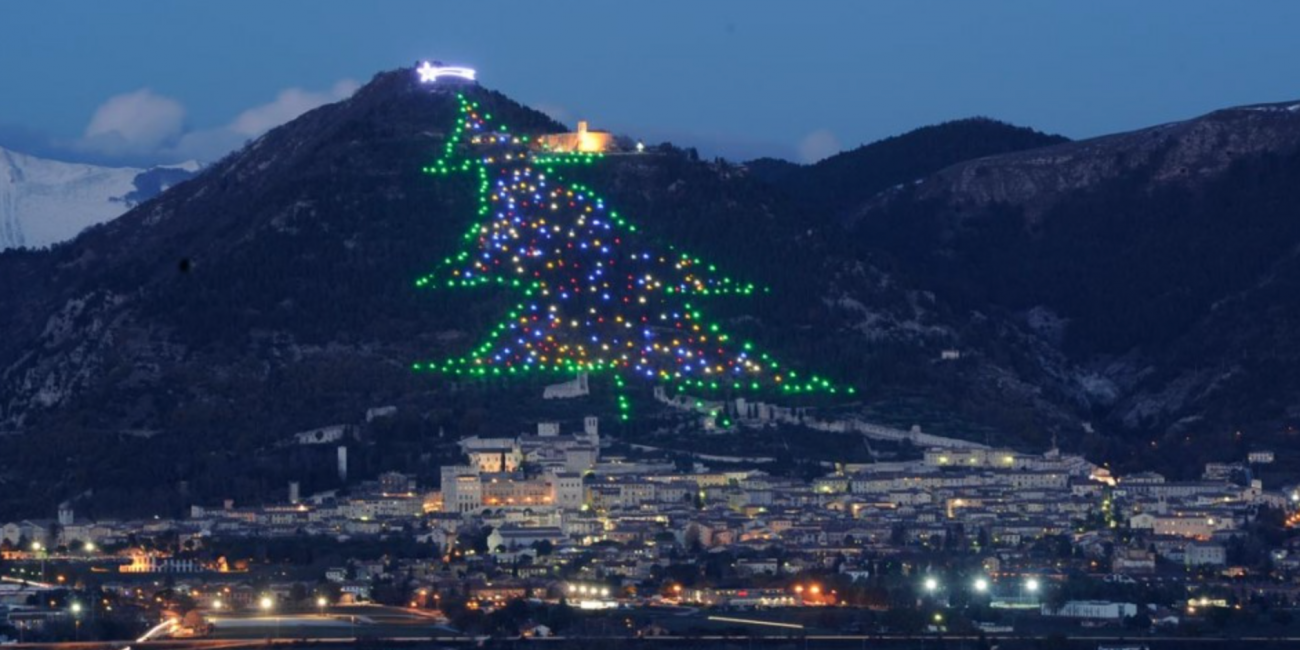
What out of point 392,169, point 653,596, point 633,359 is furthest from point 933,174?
point 653,596

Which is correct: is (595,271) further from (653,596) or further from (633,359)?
(653,596)

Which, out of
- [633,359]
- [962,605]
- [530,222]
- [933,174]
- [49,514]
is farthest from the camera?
[933,174]

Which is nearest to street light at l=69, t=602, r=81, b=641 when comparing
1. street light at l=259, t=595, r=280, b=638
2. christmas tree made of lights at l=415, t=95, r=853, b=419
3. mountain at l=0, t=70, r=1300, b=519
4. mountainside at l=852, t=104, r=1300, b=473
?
street light at l=259, t=595, r=280, b=638

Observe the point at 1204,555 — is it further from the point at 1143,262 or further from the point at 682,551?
the point at 1143,262

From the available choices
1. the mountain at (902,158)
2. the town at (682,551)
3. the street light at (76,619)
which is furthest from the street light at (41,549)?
the mountain at (902,158)

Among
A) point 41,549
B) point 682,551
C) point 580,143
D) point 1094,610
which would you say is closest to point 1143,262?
point 580,143

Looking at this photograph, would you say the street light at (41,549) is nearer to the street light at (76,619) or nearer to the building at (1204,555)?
the street light at (76,619)

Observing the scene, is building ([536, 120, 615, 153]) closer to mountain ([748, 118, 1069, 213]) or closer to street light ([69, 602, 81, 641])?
mountain ([748, 118, 1069, 213])
